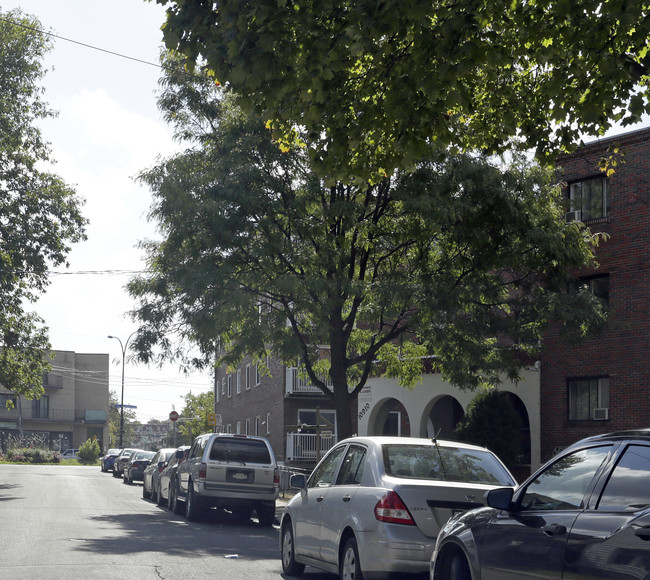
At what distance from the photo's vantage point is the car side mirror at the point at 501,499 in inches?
254

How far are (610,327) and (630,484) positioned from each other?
17.8 m

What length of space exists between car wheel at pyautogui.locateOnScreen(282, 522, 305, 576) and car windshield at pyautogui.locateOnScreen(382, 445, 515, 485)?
7.83ft

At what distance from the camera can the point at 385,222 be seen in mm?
21547

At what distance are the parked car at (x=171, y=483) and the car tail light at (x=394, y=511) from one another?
1397 cm

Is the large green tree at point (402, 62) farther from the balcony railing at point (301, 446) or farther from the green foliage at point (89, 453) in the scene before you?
the green foliage at point (89, 453)

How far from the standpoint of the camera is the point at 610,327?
2236cm

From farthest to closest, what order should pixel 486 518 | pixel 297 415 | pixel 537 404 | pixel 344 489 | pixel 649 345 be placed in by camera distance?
pixel 297 415, pixel 537 404, pixel 649 345, pixel 344 489, pixel 486 518

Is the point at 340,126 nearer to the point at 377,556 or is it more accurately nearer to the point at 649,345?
the point at 377,556

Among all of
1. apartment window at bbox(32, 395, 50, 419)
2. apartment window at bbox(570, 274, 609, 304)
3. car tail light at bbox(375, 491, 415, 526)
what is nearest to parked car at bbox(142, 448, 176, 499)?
apartment window at bbox(570, 274, 609, 304)

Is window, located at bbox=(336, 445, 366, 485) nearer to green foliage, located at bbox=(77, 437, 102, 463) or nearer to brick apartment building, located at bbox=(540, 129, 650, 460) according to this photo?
brick apartment building, located at bbox=(540, 129, 650, 460)

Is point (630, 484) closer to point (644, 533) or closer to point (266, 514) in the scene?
point (644, 533)

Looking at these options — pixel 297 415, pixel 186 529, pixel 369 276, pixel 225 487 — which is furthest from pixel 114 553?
pixel 297 415

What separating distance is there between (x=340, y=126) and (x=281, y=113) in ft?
2.21

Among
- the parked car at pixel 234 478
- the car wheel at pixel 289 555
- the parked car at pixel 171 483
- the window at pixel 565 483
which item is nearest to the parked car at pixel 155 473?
the parked car at pixel 171 483
